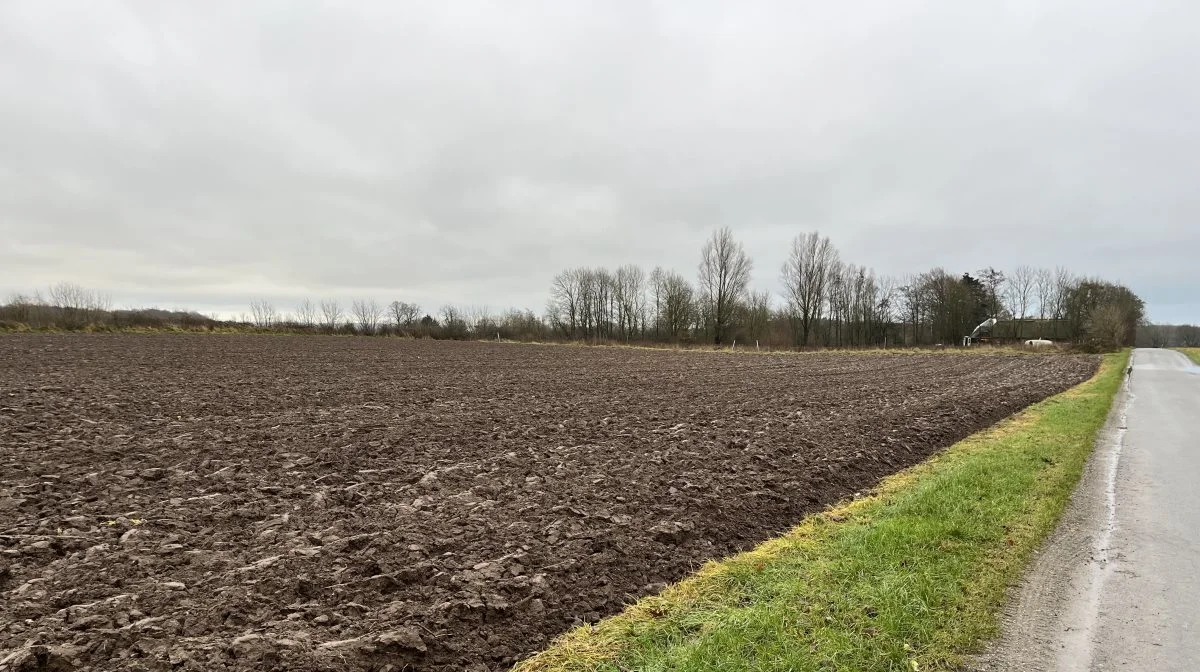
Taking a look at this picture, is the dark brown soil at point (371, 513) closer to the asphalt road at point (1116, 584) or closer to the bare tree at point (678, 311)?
the asphalt road at point (1116, 584)

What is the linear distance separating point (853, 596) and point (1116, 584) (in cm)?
227

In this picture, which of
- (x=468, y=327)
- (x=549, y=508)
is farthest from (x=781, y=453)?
(x=468, y=327)

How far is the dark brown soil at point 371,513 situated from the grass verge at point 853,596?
1.30 ft

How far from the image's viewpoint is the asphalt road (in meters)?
3.41

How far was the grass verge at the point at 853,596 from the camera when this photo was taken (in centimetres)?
339

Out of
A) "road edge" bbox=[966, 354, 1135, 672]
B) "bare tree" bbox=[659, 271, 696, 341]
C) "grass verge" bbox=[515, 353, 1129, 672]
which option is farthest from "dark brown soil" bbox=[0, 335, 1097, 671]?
"bare tree" bbox=[659, 271, 696, 341]

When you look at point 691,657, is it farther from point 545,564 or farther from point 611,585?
point 545,564

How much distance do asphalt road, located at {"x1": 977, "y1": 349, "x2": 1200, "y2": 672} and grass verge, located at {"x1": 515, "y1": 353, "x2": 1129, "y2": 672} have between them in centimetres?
21

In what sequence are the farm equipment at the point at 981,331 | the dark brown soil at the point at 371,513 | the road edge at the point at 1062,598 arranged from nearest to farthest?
the road edge at the point at 1062,598 < the dark brown soil at the point at 371,513 < the farm equipment at the point at 981,331

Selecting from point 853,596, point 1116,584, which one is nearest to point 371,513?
point 853,596

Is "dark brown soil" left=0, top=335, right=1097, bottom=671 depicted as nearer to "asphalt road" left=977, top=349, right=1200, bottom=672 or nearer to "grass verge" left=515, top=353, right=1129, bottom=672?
"grass verge" left=515, top=353, right=1129, bottom=672

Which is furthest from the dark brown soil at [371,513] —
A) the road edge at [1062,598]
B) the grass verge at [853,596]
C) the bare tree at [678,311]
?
the bare tree at [678,311]

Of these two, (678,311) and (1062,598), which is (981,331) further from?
(1062,598)

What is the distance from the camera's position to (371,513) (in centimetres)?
572
